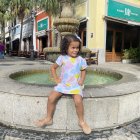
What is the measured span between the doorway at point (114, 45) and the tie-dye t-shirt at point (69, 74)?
43.3 feet

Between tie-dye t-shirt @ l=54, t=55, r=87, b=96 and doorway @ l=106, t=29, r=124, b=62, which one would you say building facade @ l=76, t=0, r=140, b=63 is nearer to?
doorway @ l=106, t=29, r=124, b=62

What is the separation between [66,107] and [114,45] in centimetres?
1389

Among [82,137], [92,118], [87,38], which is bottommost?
[82,137]

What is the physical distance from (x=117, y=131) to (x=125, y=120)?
29 cm

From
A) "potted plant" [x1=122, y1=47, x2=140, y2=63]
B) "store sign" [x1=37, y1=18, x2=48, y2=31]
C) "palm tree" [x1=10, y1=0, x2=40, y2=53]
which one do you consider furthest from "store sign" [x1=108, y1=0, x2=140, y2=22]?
"store sign" [x1=37, y1=18, x2=48, y2=31]

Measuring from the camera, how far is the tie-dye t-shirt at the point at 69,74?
11.6 feet

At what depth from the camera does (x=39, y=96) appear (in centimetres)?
364

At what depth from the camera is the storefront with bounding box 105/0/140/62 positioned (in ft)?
50.8

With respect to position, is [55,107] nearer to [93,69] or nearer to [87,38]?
[93,69]

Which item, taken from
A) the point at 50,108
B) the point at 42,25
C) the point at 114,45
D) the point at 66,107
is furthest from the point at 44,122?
the point at 42,25

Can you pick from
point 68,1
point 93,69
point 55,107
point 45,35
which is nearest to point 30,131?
point 55,107

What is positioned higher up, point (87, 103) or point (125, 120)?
point (87, 103)

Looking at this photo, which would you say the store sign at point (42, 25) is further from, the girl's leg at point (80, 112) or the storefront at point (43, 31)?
the girl's leg at point (80, 112)

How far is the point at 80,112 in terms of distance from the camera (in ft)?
11.6
